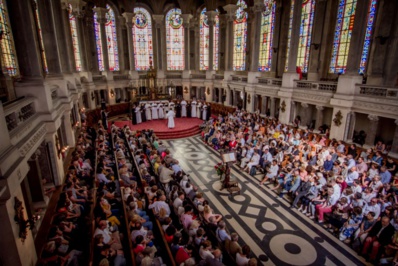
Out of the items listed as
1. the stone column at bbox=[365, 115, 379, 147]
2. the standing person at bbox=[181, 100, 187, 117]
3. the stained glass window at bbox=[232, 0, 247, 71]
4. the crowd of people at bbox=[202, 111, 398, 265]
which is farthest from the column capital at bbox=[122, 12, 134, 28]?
the stone column at bbox=[365, 115, 379, 147]

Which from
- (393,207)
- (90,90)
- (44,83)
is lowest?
(393,207)

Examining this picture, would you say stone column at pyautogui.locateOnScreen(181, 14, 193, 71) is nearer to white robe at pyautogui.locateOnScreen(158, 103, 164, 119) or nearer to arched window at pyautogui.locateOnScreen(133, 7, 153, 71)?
arched window at pyautogui.locateOnScreen(133, 7, 153, 71)

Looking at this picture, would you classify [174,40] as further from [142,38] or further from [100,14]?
[100,14]

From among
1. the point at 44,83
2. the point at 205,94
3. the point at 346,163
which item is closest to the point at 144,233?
the point at 44,83

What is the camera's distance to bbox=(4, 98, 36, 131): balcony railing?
509cm

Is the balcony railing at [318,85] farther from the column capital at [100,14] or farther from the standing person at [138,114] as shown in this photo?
the column capital at [100,14]

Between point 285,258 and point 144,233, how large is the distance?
3509 millimetres

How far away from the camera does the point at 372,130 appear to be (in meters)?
10.9

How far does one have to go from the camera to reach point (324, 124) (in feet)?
45.7

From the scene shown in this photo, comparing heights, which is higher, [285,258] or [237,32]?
[237,32]

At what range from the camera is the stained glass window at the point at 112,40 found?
24266mm

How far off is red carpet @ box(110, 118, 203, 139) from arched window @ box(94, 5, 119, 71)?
27.5 ft

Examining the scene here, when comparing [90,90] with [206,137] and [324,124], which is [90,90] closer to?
[206,137]

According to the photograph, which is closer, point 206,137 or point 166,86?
point 206,137
